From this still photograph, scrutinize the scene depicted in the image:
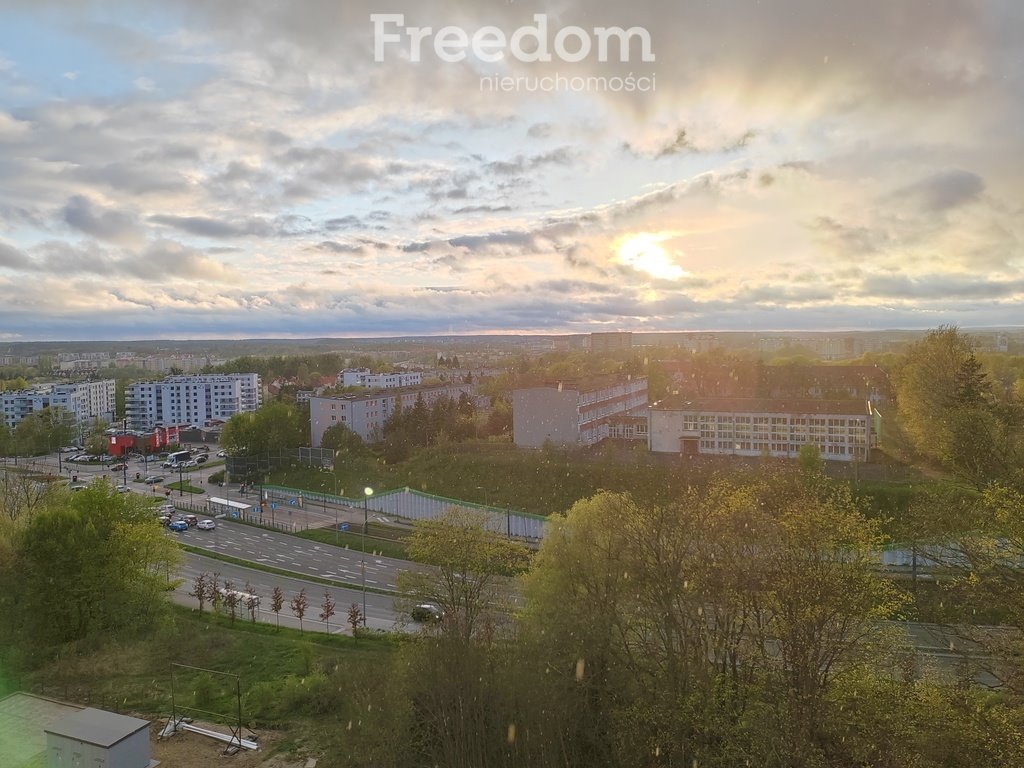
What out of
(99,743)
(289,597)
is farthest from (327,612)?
(99,743)

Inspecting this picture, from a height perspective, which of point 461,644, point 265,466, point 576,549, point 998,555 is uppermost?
point 998,555

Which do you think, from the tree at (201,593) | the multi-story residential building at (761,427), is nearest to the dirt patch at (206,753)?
the tree at (201,593)

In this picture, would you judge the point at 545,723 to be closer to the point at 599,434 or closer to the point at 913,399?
the point at 913,399

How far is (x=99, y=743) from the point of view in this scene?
804 centimetres

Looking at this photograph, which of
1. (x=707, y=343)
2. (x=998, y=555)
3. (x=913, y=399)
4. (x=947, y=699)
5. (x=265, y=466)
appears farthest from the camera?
(x=707, y=343)

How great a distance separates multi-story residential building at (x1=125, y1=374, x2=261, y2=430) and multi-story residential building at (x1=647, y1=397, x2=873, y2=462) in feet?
133

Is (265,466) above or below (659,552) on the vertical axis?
below

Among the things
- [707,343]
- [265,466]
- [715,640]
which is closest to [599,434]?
[265,466]

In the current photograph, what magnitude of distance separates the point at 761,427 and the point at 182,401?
4641 cm

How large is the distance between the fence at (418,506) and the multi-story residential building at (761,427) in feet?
24.3

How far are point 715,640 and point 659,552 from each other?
1.11 meters

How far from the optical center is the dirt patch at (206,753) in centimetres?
877

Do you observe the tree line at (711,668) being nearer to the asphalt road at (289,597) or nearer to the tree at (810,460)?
the asphalt road at (289,597)

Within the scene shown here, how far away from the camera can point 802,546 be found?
6918 mm
